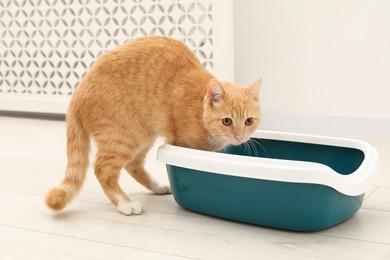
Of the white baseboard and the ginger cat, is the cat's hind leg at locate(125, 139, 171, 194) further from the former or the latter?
the white baseboard

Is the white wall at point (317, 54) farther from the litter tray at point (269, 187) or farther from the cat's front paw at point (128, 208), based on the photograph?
the cat's front paw at point (128, 208)

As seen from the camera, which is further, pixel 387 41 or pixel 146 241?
pixel 387 41

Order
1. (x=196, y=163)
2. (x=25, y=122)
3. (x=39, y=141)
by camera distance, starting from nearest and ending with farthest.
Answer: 1. (x=196, y=163)
2. (x=39, y=141)
3. (x=25, y=122)

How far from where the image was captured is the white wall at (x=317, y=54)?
2090mm

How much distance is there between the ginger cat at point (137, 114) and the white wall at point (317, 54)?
38.9 inches

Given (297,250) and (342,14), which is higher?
(342,14)

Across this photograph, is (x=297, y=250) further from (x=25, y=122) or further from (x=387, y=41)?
(x=25, y=122)

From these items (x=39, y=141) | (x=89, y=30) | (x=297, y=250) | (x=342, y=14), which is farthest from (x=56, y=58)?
(x=297, y=250)

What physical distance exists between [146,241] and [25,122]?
1.78 metres

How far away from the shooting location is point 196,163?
3.92 ft

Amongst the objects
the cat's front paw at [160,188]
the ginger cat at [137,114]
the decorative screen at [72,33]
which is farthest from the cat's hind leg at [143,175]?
the decorative screen at [72,33]

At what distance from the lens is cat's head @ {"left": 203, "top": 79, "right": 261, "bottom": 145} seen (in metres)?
1.24

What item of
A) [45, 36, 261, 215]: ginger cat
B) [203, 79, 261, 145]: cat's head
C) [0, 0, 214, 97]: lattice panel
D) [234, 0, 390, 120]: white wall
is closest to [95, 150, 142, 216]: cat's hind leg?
[45, 36, 261, 215]: ginger cat

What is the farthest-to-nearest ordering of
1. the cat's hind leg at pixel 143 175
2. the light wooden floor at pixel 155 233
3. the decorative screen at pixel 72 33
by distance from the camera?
the decorative screen at pixel 72 33, the cat's hind leg at pixel 143 175, the light wooden floor at pixel 155 233
